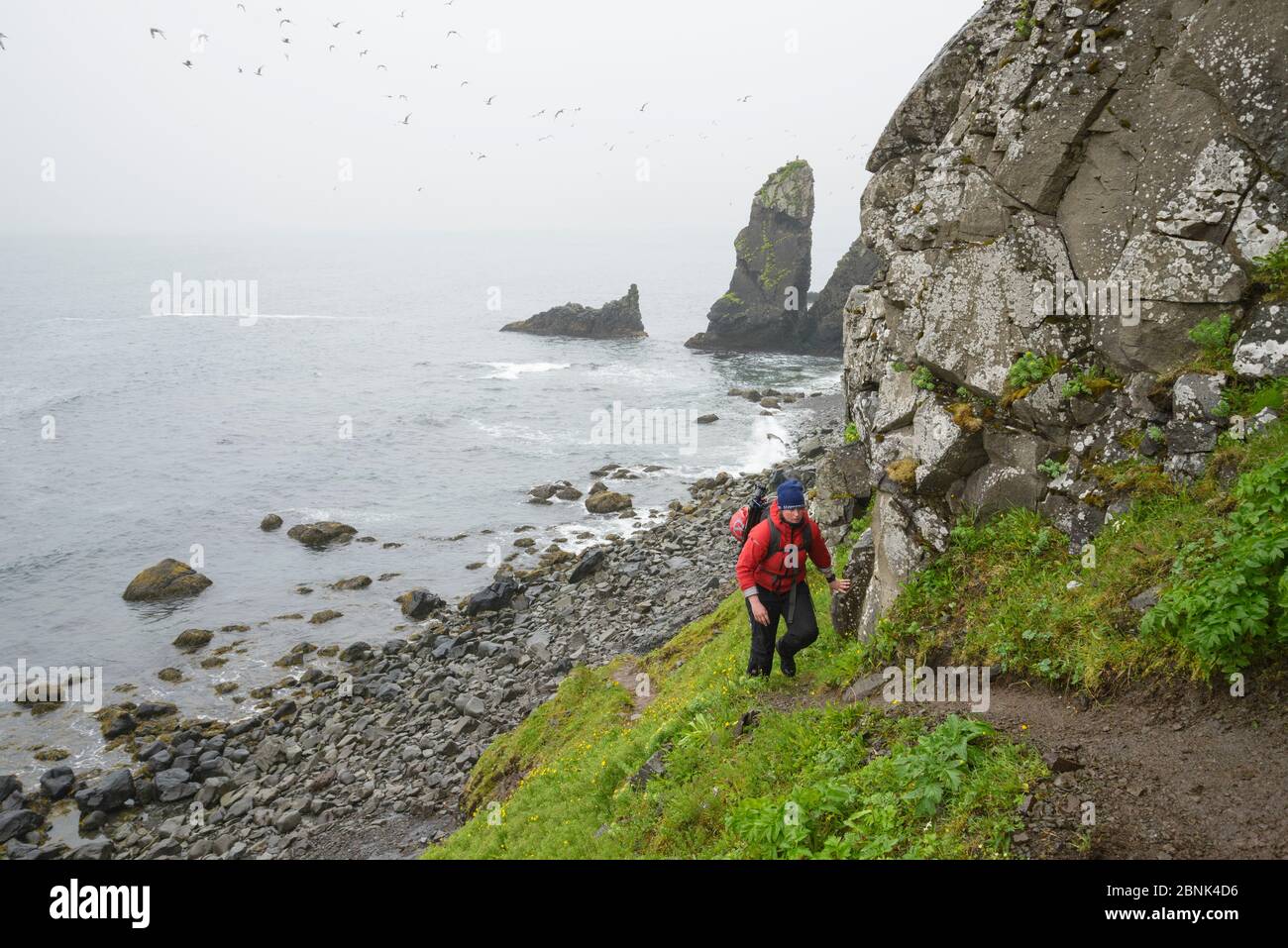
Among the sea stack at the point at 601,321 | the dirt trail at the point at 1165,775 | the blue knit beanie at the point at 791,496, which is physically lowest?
the dirt trail at the point at 1165,775

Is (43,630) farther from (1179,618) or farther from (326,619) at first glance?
(1179,618)

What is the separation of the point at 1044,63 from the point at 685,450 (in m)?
53.5

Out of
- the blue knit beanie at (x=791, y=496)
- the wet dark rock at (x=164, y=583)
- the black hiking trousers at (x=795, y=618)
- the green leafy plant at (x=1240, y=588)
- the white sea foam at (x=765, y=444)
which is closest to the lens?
the green leafy plant at (x=1240, y=588)

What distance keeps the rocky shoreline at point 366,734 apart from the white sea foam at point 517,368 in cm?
6236

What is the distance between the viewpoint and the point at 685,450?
2584 inches

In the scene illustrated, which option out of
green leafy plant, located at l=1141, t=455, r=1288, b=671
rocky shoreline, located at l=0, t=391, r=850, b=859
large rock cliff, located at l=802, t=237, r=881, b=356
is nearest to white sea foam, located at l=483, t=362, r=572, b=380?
large rock cliff, located at l=802, t=237, r=881, b=356

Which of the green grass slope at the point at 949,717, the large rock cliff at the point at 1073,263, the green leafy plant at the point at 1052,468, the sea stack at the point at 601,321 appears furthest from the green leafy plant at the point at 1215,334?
the sea stack at the point at 601,321

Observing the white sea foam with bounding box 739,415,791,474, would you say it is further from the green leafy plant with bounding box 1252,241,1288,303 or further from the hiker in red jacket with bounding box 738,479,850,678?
the green leafy plant with bounding box 1252,241,1288,303

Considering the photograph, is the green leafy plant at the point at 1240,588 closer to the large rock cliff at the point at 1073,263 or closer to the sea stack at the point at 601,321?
the large rock cliff at the point at 1073,263

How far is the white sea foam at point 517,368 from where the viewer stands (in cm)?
9906
